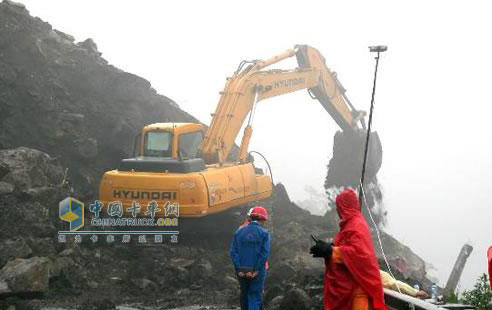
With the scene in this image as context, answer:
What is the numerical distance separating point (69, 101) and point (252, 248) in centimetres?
1115

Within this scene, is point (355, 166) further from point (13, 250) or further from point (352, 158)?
point (13, 250)

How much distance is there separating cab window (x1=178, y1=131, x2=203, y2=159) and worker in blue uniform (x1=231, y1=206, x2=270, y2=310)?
18.6 ft

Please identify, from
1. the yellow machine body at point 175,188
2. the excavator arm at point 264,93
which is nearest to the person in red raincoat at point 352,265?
the yellow machine body at point 175,188

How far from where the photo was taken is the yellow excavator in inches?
456

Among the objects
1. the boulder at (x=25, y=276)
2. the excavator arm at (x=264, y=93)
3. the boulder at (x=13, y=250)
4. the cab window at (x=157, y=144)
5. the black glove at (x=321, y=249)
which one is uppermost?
the excavator arm at (x=264, y=93)

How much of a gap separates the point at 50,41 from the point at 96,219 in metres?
8.59

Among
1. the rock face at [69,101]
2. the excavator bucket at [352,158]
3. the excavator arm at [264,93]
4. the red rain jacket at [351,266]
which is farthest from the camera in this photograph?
the excavator bucket at [352,158]

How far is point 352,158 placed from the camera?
59.5 feet

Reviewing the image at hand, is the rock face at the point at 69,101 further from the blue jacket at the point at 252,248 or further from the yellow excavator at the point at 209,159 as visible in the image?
the blue jacket at the point at 252,248

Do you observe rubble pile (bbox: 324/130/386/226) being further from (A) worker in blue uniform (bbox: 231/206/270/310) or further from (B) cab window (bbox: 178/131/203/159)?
(A) worker in blue uniform (bbox: 231/206/270/310)

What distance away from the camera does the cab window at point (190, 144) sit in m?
12.8

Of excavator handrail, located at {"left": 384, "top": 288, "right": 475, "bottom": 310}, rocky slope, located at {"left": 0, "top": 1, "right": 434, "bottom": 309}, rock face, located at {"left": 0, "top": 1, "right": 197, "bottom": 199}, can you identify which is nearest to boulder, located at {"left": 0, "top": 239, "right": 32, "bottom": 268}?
rocky slope, located at {"left": 0, "top": 1, "right": 434, "bottom": 309}

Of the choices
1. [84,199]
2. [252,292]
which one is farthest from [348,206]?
[84,199]

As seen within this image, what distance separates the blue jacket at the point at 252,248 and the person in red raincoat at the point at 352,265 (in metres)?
2.25
